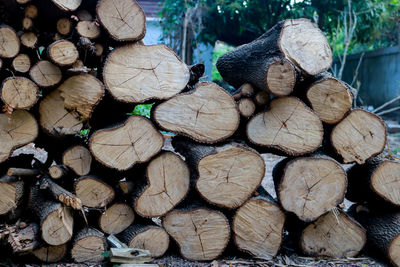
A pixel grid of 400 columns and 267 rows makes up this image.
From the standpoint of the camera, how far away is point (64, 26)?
8.99ft

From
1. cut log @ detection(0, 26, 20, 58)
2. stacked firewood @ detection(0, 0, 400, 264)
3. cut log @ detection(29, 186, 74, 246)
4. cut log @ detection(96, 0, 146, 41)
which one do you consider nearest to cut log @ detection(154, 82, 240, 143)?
stacked firewood @ detection(0, 0, 400, 264)

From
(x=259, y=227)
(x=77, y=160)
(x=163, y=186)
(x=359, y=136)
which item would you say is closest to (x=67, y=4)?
(x=77, y=160)

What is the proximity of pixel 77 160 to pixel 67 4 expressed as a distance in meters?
1.04

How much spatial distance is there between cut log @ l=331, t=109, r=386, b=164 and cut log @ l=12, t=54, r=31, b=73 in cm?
217

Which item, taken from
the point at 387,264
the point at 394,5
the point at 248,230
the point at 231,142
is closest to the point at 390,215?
the point at 387,264

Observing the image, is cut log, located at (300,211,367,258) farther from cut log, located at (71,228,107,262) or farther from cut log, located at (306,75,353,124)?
cut log, located at (71,228,107,262)

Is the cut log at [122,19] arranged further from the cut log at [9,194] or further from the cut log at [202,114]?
the cut log at [9,194]

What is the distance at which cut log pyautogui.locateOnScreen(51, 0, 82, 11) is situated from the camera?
102 inches

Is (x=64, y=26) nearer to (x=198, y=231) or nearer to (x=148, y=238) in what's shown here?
(x=148, y=238)

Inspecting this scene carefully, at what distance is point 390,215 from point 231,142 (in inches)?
52.5

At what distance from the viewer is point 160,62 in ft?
9.51

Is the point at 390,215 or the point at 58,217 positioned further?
the point at 390,215

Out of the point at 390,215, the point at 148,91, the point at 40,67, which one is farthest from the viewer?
the point at 390,215

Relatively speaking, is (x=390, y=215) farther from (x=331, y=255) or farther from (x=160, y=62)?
(x=160, y=62)
